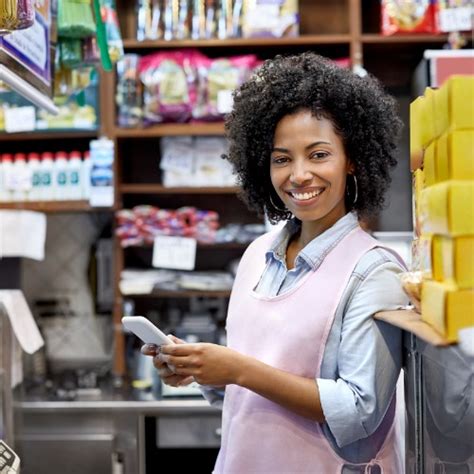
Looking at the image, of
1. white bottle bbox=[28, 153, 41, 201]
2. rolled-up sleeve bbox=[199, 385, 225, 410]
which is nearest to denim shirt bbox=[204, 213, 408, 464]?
rolled-up sleeve bbox=[199, 385, 225, 410]

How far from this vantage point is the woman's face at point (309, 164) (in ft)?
5.23

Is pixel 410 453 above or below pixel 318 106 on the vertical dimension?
below

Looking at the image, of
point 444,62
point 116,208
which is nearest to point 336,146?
point 444,62

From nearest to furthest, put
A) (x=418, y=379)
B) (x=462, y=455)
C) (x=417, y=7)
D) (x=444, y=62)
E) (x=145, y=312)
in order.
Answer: (x=462, y=455) < (x=418, y=379) < (x=444, y=62) < (x=417, y=7) < (x=145, y=312)

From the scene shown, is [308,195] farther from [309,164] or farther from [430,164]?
[430,164]

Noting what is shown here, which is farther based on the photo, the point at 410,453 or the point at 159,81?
the point at 159,81

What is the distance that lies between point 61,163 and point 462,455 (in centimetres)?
260

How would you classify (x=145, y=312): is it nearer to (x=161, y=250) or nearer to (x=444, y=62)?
(x=161, y=250)

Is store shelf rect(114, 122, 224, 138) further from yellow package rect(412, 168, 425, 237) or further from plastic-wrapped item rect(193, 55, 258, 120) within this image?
yellow package rect(412, 168, 425, 237)

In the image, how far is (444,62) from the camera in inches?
125

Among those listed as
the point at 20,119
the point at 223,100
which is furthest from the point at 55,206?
the point at 223,100

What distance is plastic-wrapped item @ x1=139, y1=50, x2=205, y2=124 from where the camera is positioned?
3.44 m

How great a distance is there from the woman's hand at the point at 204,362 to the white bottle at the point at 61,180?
2080mm

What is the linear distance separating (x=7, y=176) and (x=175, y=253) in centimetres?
81
